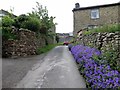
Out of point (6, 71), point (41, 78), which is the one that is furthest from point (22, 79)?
point (6, 71)

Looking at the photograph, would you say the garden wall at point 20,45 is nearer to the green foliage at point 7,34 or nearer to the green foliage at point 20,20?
the green foliage at point 7,34

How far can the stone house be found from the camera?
30188 mm

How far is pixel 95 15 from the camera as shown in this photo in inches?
1261

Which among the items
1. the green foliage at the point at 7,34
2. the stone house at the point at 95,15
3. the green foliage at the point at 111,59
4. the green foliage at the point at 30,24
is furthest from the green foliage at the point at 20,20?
the stone house at the point at 95,15

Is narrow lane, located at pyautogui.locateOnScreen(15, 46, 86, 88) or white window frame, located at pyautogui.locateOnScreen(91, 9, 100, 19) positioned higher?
white window frame, located at pyautogui.locateOnScreen(91, 9, 100, 19)

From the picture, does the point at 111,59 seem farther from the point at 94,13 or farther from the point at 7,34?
the point at 94,13

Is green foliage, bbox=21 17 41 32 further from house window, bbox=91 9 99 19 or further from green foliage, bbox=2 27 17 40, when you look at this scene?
house window, bbox=91 9 99 19

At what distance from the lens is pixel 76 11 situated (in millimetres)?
33406

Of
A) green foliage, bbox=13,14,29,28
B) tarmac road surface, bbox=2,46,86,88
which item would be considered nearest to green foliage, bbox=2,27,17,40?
green foliage, bbox=13,14,29,28

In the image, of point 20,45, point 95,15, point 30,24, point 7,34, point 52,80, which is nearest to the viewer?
point 52,80

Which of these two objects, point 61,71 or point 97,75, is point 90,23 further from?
point 97,75

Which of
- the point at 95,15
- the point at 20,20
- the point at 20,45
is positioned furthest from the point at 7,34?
the point at 95,15

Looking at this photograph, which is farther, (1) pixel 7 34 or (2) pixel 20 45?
(2) pixel 20 45

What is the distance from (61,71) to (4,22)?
957cm
